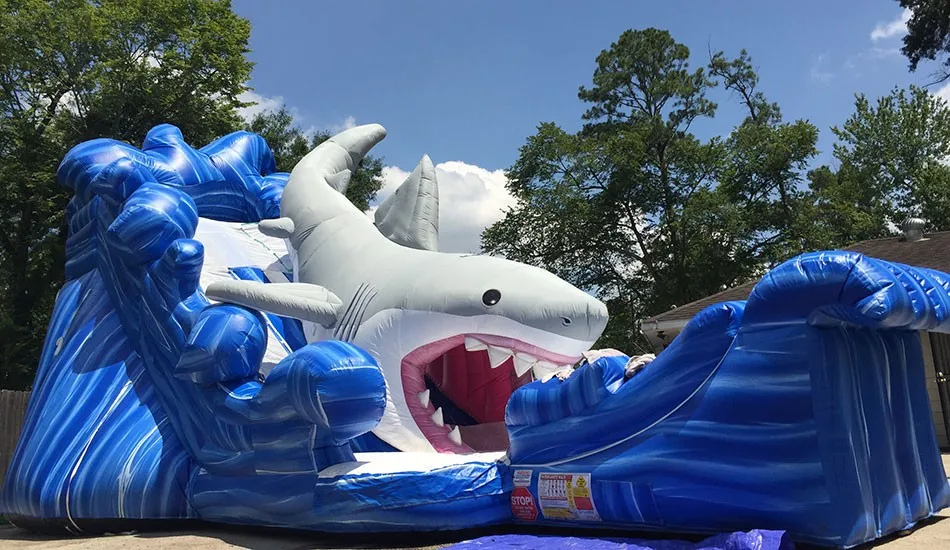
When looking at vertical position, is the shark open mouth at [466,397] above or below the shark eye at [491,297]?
below

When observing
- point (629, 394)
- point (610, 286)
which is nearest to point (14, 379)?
point (610, 286)

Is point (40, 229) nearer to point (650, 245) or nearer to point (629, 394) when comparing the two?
point (650, 245)

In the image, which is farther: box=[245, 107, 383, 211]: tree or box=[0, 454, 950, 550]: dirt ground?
box=[245, 107, 383, 211]: tree

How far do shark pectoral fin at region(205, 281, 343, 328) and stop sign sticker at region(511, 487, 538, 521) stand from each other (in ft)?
6.07

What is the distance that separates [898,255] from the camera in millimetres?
10594

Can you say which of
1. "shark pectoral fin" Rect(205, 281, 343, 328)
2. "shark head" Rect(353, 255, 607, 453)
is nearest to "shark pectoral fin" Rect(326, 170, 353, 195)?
"shark pectoral fin" Rect(205, 281, 343, 328)

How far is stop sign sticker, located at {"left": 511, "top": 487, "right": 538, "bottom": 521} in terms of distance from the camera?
4.31m

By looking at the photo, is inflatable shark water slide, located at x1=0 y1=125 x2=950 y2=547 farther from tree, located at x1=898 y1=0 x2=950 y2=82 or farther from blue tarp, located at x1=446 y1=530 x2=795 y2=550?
tree, located at x1=898 y1=0 x2=950 y2=82

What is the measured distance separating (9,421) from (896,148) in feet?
70.6

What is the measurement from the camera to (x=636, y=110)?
2000 cm

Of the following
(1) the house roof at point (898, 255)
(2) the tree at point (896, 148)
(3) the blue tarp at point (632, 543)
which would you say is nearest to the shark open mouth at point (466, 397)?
(3) the blue tarp at point (632, 543)

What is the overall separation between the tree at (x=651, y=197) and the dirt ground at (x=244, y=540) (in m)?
13.6

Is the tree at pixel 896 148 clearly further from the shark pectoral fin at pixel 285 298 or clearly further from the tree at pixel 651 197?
the shark pectoral fin at pixel 285 298

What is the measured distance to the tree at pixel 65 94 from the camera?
14336mm
